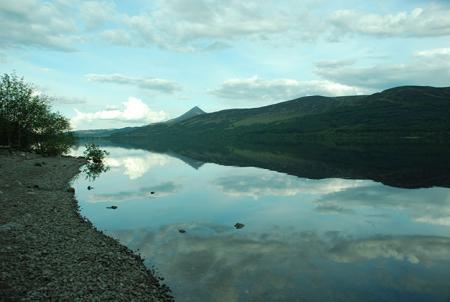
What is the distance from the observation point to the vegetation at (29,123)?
9844 cm

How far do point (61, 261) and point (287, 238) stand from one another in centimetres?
2078

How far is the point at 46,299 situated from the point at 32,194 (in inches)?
1311

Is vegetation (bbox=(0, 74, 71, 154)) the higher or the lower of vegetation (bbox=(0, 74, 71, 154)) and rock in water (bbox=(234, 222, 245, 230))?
the higher

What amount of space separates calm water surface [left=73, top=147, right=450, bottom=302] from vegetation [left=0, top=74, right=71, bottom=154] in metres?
43.5

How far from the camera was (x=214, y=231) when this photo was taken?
3941 cm

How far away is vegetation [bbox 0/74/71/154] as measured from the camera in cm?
9844

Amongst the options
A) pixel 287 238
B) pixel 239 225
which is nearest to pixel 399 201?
pixel 287 238

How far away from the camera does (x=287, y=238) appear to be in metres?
37.0

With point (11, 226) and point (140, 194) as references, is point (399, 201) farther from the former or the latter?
point (11, 226)

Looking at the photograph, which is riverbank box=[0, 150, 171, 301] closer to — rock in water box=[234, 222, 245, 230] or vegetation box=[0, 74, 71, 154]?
rock in water box=[234, 222, 245, 230]

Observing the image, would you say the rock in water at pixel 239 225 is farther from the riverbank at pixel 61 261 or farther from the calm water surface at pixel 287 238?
the riverbank at pixel 61 261

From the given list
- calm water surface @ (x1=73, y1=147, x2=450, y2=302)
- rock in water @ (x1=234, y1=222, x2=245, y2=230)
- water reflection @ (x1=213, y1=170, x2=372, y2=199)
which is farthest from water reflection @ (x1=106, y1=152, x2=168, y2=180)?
rock in water @ (x1=234, y1=222, x2=245, y2=230)

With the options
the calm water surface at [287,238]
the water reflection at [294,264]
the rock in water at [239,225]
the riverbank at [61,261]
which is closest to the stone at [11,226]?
the riverbank at [61,261]

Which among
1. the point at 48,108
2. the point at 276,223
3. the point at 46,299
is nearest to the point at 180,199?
the point at 276,223
